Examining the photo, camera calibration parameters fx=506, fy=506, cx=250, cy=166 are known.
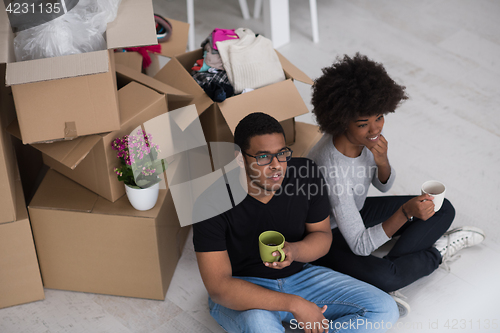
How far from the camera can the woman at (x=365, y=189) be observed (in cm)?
161

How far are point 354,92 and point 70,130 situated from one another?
0.90m

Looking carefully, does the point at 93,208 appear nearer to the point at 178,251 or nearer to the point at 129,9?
the point at 178,251

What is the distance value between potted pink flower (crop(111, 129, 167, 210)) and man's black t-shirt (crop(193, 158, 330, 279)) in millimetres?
292

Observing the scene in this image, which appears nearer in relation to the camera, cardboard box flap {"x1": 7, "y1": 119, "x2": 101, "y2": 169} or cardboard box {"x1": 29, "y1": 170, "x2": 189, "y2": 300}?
cardboard box flap {"x1": 7, "y1": 119, "x2": 101, "y2": 169}

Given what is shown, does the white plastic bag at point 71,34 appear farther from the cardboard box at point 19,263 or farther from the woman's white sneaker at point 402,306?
the woman's white sneaker at point 402,306

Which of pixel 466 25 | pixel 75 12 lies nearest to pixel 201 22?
pixel 466 25

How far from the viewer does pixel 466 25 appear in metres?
3.65

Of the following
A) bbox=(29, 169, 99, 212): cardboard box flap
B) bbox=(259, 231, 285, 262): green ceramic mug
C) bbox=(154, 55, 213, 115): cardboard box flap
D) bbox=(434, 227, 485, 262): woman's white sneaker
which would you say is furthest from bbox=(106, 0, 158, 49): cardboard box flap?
bbox=(434, 227, 485, 262): woman's white sneaker

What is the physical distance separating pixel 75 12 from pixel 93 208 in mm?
666

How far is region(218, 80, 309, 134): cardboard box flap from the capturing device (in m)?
1.90

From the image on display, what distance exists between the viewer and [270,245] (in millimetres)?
1424

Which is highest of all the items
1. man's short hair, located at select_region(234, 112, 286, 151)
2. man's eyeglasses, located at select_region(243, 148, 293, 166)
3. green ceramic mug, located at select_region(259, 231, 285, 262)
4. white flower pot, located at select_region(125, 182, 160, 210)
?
man's short hair, located at select_region(234, 112, 286, 151)

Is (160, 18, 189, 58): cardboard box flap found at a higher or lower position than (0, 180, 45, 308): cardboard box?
higher

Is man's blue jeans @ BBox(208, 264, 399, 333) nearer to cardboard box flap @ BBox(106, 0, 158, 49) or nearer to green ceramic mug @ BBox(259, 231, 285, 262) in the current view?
green ceramic mug @ BBox(259, 231, 285, 262)
